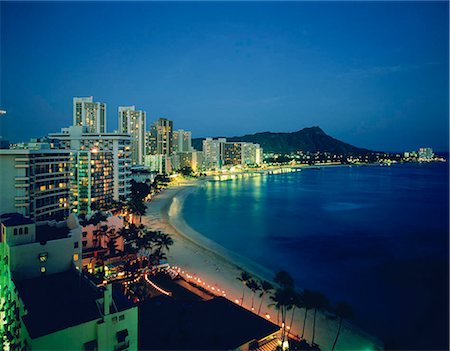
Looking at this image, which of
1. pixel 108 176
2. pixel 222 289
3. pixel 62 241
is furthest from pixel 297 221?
pixel 62 241

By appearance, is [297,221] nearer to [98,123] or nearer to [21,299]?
[21,299]

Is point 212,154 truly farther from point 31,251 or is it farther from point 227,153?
point 31,251

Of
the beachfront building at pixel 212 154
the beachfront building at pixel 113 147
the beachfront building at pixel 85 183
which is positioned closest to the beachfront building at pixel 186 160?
the beachfront building at pixel 212 154

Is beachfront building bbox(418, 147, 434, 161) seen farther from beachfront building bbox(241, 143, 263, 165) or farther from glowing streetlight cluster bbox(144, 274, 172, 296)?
glowing streetlight cluster bbox(144, 274, 172, 296)

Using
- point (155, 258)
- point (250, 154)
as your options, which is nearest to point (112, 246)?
point (155, 258)

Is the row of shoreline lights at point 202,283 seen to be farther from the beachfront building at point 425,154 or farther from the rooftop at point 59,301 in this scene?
the beachfront building at point 425,154
